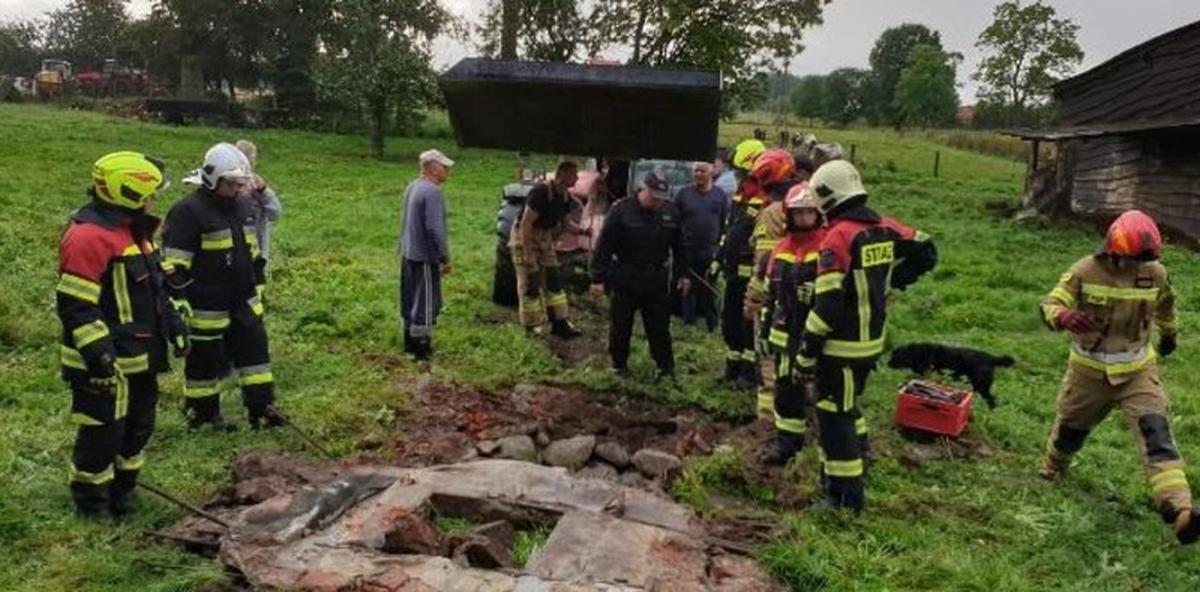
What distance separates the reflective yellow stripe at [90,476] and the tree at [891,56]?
6865cm

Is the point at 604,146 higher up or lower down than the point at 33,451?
higher up

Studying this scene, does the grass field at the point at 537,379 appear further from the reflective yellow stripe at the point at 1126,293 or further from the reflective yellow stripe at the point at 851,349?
the reflective yellow stripe at the point at 1126,293

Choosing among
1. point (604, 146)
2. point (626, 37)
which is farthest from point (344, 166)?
point (604, 146)

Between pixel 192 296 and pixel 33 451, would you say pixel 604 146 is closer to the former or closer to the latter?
pixel 192 296

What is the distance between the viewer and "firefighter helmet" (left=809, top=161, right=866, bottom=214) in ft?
17.6

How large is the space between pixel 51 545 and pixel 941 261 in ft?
42.6

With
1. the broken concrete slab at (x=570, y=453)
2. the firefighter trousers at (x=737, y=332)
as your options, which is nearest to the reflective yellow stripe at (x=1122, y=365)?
the firefighter trousers at (x=737, y=332)

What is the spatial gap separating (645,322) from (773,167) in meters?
1.75

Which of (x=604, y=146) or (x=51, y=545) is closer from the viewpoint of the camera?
(x=51, y=545)

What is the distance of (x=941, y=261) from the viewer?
15.0 m

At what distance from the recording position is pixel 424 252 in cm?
806

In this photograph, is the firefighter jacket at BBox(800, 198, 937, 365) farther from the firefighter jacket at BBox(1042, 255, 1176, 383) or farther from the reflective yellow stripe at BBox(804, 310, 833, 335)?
the firefighter jacket at BBox(1042, 255, 1176, 383)

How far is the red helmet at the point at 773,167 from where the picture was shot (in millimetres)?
7184

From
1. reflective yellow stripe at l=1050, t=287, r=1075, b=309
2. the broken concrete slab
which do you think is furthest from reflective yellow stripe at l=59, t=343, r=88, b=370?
reflective yellow stripe at l=1050, t=287, r=1075, b=309
